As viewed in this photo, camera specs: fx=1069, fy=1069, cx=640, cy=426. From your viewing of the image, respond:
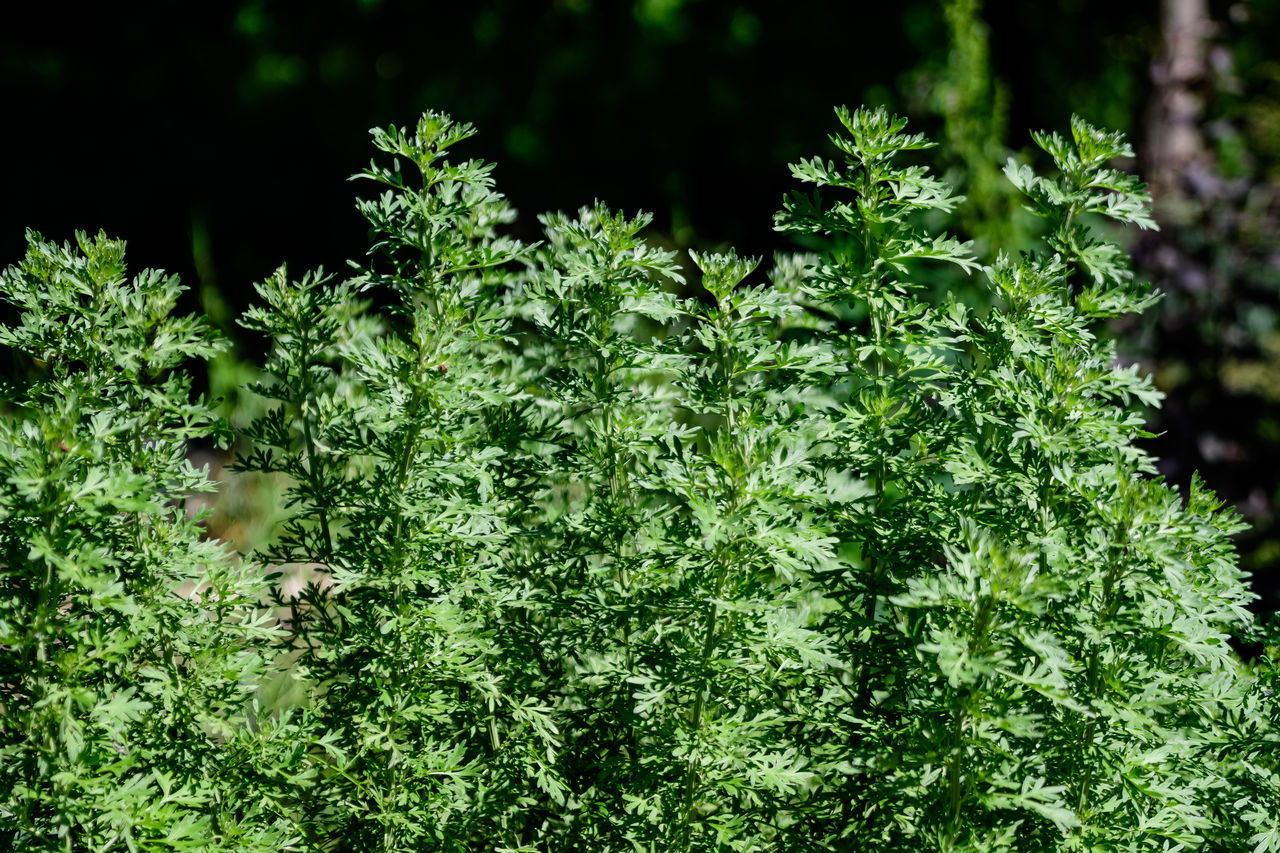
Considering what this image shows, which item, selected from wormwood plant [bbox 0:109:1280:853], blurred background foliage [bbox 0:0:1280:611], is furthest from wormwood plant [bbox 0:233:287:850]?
blurred background foliage [bbox 0:0:1280:611]

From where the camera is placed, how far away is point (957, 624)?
133 cm

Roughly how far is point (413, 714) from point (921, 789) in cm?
71

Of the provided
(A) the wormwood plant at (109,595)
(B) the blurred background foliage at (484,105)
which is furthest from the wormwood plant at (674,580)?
(B) the blurred background foliage at (484,105)

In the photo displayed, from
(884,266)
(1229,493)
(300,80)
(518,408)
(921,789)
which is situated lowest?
(921,789)

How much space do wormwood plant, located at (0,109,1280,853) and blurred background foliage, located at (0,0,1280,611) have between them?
268cm

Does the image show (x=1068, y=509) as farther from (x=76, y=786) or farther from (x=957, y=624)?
(x=76, y=786)

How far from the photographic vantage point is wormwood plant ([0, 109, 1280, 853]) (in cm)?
136

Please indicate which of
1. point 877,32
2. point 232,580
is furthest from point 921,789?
point 877,32

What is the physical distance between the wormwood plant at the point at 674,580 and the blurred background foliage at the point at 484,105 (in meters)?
2.68

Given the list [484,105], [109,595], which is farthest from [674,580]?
[484,105]

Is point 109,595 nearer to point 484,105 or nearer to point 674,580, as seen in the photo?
point 674,580

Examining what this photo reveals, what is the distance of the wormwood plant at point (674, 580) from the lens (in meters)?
1.36

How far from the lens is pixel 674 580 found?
159 centimetres

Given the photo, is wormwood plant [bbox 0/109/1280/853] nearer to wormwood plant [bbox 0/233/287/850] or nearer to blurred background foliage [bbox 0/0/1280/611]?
wormwood plant [bbox 0/233/287/850]
